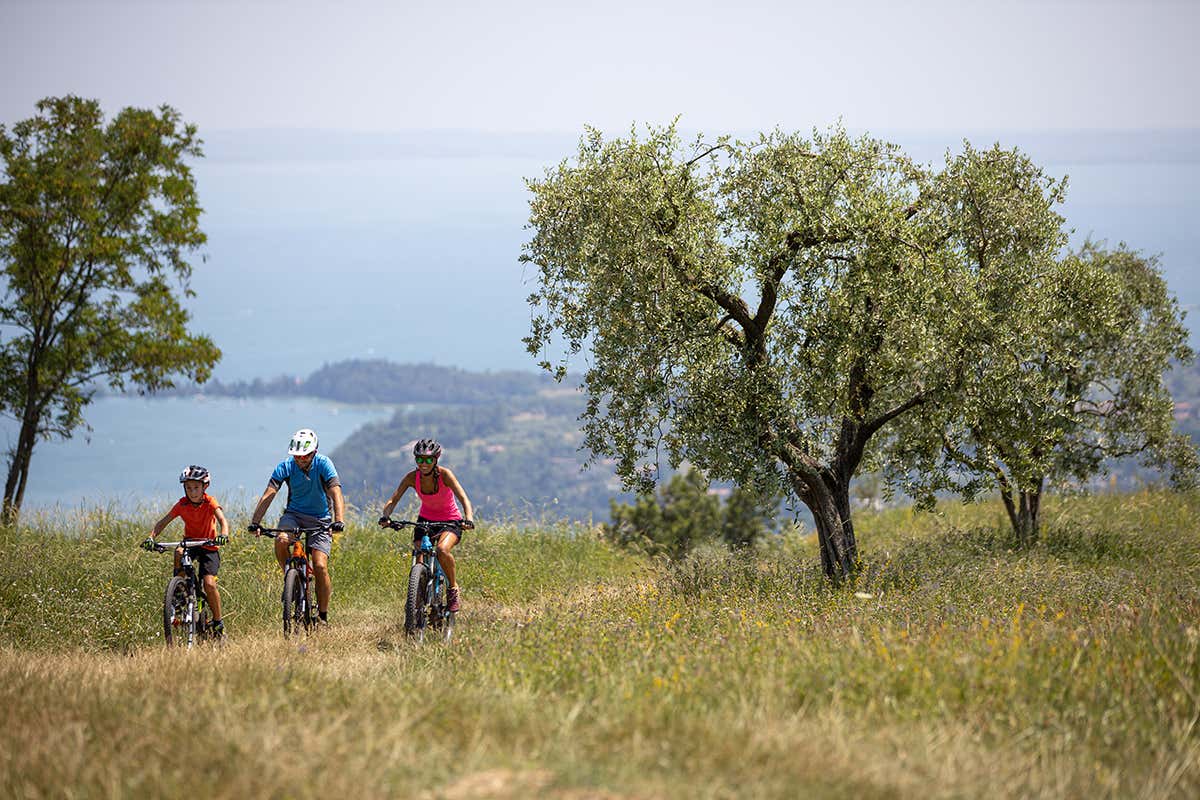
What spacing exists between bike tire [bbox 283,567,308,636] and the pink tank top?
1.57 meters

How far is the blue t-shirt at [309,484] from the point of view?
10.6m

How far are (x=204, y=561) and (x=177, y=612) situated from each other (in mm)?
613

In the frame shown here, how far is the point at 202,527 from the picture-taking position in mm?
10453

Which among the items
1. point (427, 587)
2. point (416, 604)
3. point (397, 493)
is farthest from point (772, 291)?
point (416, 604)

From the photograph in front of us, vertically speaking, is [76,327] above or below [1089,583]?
above

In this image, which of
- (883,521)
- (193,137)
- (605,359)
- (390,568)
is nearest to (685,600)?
(605,359)

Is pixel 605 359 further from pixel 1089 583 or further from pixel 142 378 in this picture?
pixel 142 378

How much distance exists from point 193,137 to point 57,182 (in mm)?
3301

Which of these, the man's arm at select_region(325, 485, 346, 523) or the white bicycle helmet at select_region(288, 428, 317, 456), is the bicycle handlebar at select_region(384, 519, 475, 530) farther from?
the white bicycle helmet at select_region(288, 428, 317, 456)

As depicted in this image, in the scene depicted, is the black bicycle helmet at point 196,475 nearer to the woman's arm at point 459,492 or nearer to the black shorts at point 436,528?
the black shorts at point 436,528

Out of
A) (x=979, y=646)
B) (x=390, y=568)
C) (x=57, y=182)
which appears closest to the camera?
(x=979, y=646)

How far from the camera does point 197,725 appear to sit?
5762mm

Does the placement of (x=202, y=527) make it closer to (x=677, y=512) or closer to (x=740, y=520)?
(x=677, y=512)

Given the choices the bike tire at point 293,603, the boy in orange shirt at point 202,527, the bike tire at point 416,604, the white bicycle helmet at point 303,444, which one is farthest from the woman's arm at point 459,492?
the boy in orange shirt at point 202,527
